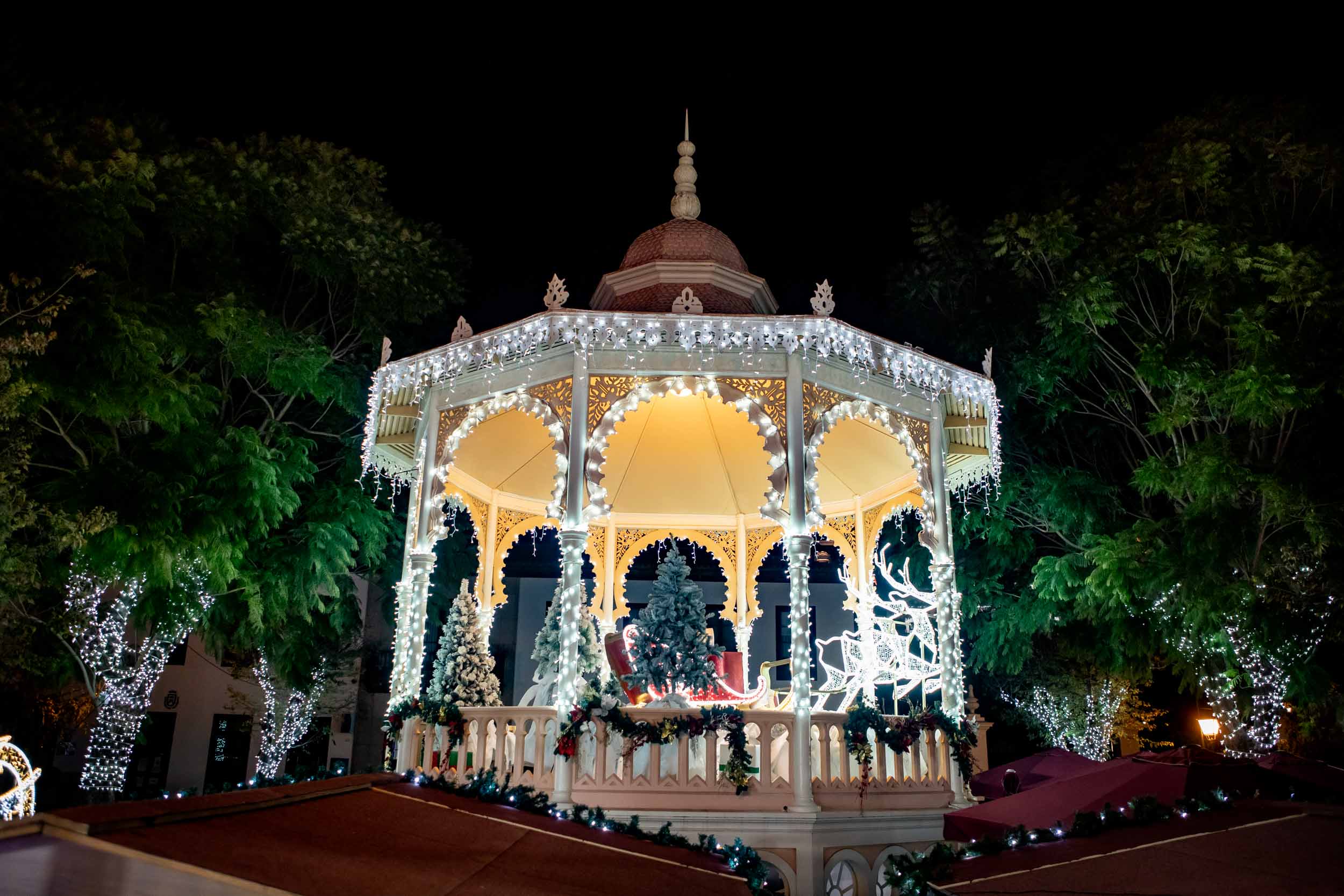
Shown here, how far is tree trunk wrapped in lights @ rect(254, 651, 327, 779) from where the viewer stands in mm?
19438

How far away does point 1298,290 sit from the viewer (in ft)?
42.0

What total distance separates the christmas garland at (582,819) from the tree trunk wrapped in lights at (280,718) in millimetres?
14809

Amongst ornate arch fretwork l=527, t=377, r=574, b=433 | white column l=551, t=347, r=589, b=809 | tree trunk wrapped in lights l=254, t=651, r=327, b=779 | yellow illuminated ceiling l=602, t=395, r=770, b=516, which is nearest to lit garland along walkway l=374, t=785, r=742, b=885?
white column l=551, t=347, r=589, b=809

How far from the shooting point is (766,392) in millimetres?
10297

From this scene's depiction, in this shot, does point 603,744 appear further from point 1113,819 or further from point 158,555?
point 158,555

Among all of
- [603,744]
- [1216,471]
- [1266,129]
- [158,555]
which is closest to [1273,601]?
[1216,471]

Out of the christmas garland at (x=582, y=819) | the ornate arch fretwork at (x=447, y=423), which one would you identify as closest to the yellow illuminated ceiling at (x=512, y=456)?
the ornate arch fretwork at (x=447, y=423)

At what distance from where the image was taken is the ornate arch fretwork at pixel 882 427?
10.1 meters

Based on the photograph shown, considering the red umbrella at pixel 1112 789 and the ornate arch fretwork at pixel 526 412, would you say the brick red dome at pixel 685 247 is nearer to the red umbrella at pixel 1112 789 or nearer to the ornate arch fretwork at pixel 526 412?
the ornate arch fretwork at pixel 526 412

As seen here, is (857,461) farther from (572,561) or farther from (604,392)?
(572,561)

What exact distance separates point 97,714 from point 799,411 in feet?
36.2

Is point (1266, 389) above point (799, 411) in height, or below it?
above

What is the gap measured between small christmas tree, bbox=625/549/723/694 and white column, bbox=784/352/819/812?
109 centimetres

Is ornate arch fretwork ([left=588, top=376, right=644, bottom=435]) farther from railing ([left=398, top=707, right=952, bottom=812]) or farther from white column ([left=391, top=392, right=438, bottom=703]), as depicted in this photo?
railing ([left=398, top=707, right=952, bottom=812])
